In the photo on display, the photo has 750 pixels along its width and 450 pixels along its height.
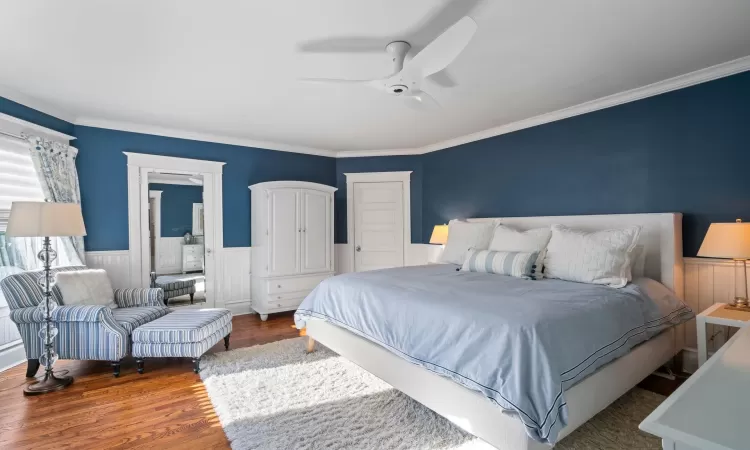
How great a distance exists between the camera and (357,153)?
552 centimetres

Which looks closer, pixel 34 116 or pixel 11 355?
pixel 11 355

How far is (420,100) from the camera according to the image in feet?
8.48

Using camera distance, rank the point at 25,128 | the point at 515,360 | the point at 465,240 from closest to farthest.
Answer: the point at 515,360
the point at 25,128
the point at 465,240

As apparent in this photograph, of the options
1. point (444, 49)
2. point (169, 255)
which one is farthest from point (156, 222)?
point (444, 49)

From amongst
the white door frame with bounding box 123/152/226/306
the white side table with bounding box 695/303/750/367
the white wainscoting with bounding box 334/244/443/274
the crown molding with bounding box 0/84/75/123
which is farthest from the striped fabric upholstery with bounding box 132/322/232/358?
the white side table with bounding box 695/303/750/367

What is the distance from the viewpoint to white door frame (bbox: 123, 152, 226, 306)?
4086 mm

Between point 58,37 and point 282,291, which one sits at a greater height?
point 58,37

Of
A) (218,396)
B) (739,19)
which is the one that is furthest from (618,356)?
(218,396)

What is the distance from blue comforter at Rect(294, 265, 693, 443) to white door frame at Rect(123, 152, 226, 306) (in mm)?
2398

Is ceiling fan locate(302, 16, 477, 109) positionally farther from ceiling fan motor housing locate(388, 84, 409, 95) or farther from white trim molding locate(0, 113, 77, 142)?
white trim molding locate(0, 113, 77, 142)

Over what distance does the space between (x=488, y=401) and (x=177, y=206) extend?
417 cm

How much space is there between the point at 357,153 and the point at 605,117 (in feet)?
10.7

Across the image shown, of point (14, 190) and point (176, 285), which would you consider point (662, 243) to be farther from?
point (14, 190)

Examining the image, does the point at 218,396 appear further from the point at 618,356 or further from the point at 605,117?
the point at 605,117
